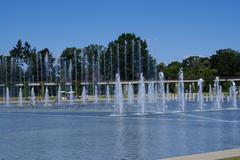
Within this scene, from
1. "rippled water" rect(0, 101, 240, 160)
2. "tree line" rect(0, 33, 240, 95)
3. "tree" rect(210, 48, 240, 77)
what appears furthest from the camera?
"tree" rect(210, 48, 240, 77)

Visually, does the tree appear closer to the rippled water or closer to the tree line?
the tree line

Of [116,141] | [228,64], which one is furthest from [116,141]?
[228,64]

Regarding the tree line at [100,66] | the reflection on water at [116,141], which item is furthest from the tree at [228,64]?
the reflection on water at [116,141]

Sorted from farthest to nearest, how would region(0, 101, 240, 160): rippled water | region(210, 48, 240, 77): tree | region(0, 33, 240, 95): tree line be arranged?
region(210, 48, 240, 77): tree, region(0, 33, 240, 95): tree line, region(0, 101, 240, 160): rippled water

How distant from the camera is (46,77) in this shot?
3703 inches

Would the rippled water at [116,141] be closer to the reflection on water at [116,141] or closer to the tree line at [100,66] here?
the reflection on water at [116,141]

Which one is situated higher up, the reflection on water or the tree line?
the tree line

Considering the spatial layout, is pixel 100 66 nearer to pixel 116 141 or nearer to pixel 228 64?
pixel 228 64

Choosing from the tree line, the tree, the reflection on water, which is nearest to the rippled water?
the reflection on water

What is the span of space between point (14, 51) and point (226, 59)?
4814cm

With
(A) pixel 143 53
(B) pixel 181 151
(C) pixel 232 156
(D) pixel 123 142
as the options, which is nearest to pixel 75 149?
(D) pixel 123 142

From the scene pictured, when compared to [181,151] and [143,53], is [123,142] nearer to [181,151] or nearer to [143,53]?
[181,151]

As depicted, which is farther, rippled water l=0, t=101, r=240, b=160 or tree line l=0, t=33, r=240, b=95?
tree line l=0, t=33, r=240, b=95

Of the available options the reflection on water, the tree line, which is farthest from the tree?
the reflection on water
